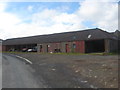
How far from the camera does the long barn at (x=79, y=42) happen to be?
159ft

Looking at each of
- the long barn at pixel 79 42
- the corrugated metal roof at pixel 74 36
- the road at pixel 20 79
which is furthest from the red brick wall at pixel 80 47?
the road at pixel 20 79

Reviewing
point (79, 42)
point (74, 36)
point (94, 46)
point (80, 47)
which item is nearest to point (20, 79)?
point (80, 47)

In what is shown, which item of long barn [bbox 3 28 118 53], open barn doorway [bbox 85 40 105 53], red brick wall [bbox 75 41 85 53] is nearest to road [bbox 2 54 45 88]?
long barn [bbox 3 28 118 53]

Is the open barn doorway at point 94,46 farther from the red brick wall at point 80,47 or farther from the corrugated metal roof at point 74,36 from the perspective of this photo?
the corrugated metal roof at point 74,36

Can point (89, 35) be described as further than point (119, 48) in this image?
No

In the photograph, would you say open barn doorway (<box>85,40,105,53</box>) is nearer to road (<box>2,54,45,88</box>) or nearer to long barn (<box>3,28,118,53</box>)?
long barn (<box>3,28,118,53</box>)

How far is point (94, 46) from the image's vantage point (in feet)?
177

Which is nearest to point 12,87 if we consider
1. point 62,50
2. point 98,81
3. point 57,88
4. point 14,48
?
point 57,88

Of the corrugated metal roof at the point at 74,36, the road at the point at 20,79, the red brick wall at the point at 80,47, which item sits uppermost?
the corrugated metal roof at the point at 74,36

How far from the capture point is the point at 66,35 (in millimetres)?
57875

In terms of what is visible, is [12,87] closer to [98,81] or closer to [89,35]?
[98,81]

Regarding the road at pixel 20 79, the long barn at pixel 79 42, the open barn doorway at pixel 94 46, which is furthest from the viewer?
the open barn doorway at pixel 94 46

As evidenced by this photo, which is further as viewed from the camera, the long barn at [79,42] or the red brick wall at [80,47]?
the red brick wall at [80,47]

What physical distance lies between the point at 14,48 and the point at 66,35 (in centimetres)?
2633
